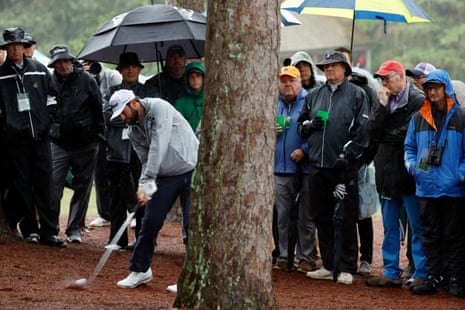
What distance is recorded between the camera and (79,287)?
889 centimetres

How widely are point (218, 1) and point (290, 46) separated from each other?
3811 cm

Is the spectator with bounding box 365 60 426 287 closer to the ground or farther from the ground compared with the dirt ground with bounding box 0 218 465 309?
farther from the ground

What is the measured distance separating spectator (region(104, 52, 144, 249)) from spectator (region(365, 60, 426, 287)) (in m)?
2.77

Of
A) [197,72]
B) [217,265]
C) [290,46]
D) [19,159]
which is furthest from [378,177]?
[290,46]

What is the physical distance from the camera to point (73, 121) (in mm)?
11734

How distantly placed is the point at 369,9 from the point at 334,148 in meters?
1.76

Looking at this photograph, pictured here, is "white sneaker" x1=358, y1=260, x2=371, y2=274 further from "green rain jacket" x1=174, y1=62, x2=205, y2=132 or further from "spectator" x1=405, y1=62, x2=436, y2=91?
"green rain jacket" x1=174, y1=62, x2=205, y2=132

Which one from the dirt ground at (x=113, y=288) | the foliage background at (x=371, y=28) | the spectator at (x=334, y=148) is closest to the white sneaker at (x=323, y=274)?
the spectator at (x=334, y=148)

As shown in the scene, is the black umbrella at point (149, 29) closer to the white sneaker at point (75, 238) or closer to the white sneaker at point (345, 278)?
the white sneaker at point (75, 238)

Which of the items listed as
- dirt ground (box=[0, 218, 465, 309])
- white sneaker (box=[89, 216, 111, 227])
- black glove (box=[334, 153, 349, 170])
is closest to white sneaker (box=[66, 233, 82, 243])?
dirt ground (box=[0, 218, 465, 309])

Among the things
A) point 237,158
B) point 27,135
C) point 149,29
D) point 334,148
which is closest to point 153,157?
point 237,158

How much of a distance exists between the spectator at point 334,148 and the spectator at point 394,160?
0.21 m

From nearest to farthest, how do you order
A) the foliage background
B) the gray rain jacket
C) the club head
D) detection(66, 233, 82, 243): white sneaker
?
the gray rain jacket < the club head < detection(66, 233, 82, 243): white sneaker < the foliage background

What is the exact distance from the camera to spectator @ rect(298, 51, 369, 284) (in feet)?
33.4
